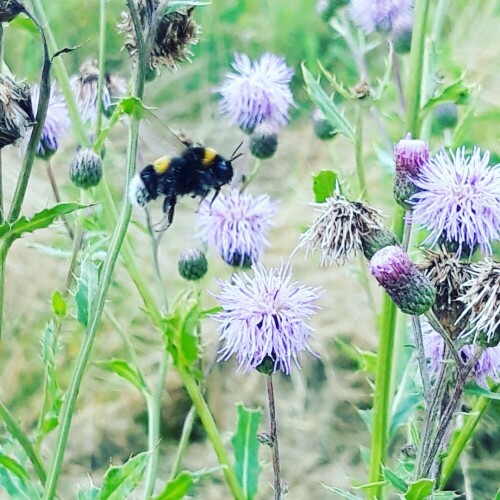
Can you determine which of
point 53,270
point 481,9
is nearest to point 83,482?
point 53,270

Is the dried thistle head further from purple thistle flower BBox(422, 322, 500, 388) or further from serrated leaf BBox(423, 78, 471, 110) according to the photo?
serrated leaf BBox(423, 78, 471, 110)

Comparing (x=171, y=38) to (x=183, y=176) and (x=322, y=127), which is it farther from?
(x=322, y=127)

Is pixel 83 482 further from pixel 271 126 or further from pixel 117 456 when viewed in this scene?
pixel 271 126

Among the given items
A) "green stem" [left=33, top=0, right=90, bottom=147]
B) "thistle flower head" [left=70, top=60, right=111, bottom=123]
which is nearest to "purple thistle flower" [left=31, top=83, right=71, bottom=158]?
"thistle flower head" [left=70, top=60, right=111, bottom=123]

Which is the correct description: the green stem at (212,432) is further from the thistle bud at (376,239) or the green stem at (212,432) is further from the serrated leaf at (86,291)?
the thistle bud at (376,239)

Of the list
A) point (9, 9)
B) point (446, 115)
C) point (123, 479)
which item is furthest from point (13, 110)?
point (446, 115)

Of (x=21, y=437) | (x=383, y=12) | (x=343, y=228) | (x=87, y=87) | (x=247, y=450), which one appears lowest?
(x=247, y=450)

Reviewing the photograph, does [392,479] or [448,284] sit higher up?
[448,284]

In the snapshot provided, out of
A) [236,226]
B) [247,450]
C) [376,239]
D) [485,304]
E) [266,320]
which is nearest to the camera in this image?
[485,304]
